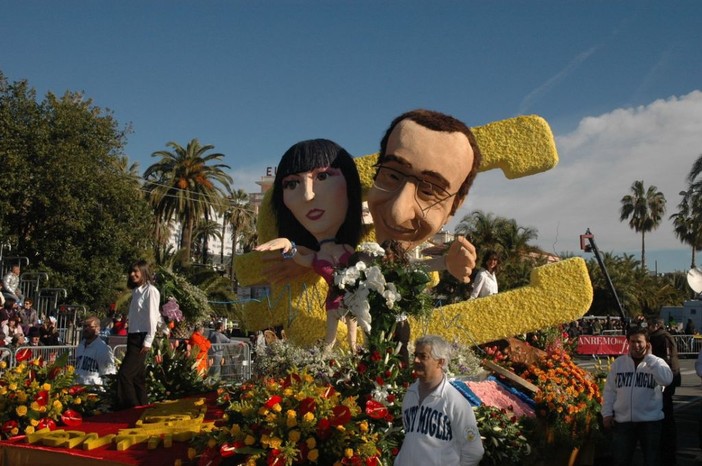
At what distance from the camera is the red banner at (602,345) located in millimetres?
8422

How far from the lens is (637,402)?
5742 mm

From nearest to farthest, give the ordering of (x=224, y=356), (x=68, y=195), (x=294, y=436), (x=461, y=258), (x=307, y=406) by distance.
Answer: (x=294, y=436) → (x=307, y=406) → (x=461, y=258) → (x=224, y=356) → (x=68, y=195)

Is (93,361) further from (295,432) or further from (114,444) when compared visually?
(295,432)

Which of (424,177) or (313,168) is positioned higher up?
(313,168)

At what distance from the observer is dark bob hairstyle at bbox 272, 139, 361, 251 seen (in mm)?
9211

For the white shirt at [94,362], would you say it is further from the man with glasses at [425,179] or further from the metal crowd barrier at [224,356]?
the man with glasses at [425,179]

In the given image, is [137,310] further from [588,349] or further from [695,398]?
[695,398]

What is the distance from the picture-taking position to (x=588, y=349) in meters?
8.53

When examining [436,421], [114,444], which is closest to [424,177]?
[114,444]

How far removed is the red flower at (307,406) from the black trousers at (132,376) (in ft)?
8.75

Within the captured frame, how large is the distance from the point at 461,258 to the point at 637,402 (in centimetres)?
296

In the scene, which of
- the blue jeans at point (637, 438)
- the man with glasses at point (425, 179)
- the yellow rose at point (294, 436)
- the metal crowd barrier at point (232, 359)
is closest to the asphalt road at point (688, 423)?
the blue jeans at point (637, 438)

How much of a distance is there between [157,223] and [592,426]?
27785 mm

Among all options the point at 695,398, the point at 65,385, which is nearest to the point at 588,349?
the point at 65,385
